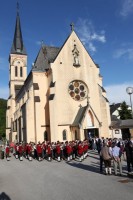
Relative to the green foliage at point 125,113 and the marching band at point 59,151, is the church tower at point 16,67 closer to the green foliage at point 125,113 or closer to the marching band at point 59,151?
the green foliage at point 125,113

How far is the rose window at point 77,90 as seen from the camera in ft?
103

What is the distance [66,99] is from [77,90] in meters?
2.56

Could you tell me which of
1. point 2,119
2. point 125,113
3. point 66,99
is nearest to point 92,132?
point 66,99

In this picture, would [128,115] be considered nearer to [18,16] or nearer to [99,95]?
[99,95]

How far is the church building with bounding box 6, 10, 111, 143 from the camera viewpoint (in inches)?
1150

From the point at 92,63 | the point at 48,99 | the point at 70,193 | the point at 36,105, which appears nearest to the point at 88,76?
the point at 92,63

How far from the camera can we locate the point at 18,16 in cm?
6053

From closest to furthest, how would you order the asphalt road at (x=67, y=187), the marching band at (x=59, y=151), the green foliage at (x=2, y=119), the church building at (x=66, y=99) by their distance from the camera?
the asphalt road at (x=67, y=187) < the marching band at (x=59, y=151) < the church building at (x=66, y=99) < the green foliage at (x=2, y=119)

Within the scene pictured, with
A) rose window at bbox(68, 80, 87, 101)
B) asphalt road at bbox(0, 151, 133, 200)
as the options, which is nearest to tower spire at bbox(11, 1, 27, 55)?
rose window at bbox(68, 80, 87, 101)

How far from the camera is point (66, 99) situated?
100 ft

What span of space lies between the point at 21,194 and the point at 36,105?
838 inches

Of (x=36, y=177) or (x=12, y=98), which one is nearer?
(x=36, y=177)

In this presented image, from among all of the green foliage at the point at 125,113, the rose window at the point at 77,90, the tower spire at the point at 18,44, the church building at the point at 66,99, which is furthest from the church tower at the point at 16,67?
the green foliage at the point at 125,113

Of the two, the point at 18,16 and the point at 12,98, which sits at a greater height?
the point at 18,16
